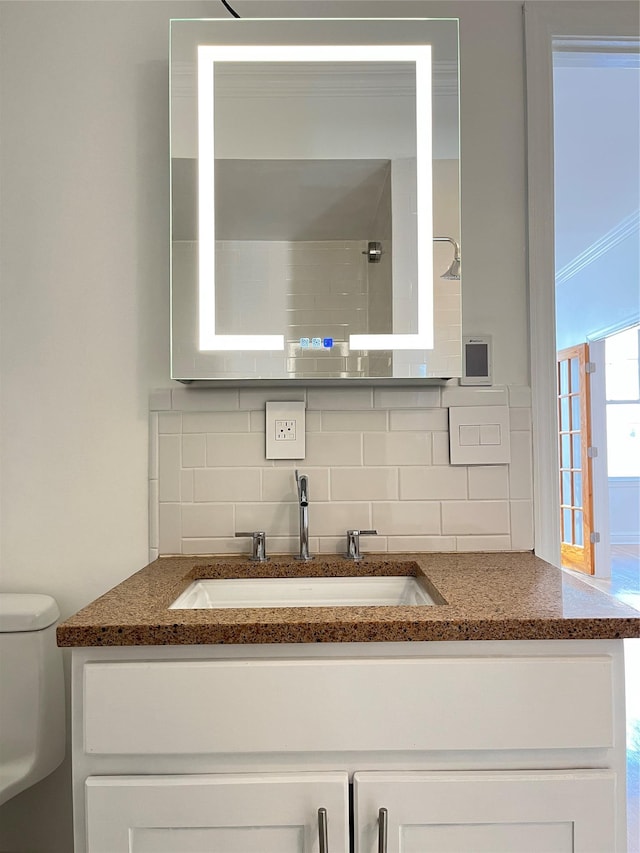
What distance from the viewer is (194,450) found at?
1453 millimetres

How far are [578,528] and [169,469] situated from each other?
4618 mm

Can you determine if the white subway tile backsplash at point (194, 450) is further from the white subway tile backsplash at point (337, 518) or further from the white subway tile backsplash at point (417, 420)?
the white subway tile backsplash at point (417, 420)

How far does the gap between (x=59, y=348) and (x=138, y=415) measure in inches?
9.8

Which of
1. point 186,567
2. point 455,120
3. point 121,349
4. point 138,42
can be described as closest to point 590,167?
point 455,120

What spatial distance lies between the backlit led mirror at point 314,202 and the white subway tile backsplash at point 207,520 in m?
0.31

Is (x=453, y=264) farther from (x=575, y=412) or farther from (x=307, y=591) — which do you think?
(x=575, y=412)

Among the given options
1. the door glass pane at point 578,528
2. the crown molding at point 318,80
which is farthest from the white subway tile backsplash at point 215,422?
the door glass pane at point 578,528

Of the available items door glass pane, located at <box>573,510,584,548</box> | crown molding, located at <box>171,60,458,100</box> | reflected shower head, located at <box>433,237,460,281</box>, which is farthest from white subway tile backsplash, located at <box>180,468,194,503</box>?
door glass pane, located at <box>573,510,584,548</box>

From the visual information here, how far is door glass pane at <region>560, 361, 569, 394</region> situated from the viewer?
5431 millimetres

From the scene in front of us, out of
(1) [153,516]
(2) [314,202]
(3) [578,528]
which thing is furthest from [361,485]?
(3) [578,528]

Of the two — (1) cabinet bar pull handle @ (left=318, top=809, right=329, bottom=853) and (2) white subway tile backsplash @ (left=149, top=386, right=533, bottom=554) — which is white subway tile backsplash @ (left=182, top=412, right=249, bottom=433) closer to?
(2) white subway tile backsplash @ (left=149, top=386, right=533, bottom=554)

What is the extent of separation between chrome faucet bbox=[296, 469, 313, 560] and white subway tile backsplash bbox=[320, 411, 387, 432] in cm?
15

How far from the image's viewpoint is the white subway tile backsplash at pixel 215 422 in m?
1.45

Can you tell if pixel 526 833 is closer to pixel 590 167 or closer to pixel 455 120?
pixel 455 120
